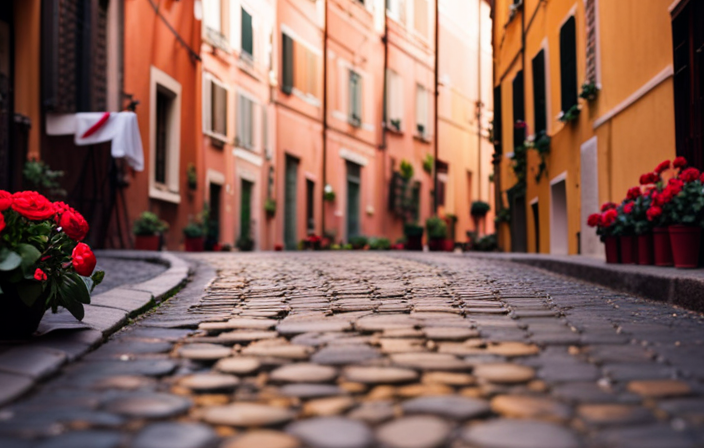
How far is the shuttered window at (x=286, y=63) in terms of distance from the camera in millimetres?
22062

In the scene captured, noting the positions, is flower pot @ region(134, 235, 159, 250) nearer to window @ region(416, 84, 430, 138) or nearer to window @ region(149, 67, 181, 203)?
window @ region(149, 67, 181, 203)

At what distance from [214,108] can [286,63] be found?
4192 mm

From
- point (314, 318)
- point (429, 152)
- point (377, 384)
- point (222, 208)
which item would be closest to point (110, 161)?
point (222, 208)

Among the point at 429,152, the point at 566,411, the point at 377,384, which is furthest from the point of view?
the point at 429,152

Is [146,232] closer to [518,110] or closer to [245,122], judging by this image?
[245,122]

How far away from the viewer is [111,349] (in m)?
3.88

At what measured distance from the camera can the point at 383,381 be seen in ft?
9.67

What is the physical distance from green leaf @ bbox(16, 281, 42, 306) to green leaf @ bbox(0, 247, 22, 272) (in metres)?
0.12

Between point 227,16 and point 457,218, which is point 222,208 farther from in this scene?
point 457,218

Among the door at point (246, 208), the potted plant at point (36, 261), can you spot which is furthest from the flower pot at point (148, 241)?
the potted plant at point (36, 261)

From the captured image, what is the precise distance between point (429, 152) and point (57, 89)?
18829 millimetres

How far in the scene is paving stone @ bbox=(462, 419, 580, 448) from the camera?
2.16 meters

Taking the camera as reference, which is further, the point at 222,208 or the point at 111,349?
the point at 222,208

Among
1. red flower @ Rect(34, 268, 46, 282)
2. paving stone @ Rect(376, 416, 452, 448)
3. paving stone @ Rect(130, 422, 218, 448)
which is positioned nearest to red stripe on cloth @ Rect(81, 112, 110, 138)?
red flower @ Rect(34, 268, 46, 282)
